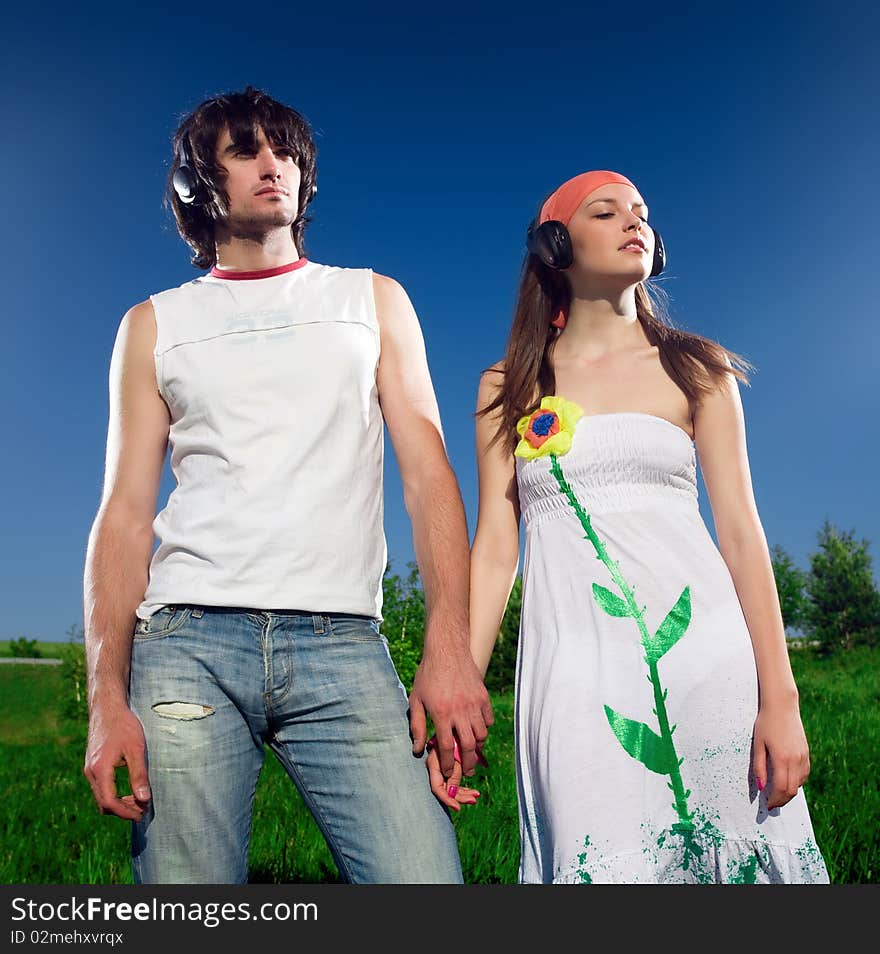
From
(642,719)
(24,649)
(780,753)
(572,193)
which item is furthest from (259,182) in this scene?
(24,649)

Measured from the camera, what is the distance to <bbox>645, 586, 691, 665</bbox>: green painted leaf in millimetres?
2822

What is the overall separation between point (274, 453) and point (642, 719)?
4.49 feet

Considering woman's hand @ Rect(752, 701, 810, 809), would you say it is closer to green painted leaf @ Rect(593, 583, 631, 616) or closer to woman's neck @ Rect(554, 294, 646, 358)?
green painted leaf @ Rect(593, 583, 631, 616)

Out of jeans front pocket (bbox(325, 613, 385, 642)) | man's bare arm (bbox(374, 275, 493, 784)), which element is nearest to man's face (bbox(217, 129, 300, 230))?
man's bare arm (bbox(374, 275, 493, 784))

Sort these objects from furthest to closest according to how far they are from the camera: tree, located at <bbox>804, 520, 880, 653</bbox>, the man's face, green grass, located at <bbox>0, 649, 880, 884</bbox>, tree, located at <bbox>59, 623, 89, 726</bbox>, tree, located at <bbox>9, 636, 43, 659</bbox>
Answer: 1. tree, located at <bbox>9, 636, 43, 659</bbox>
2. tree, located at <bbox>804, 520, 880, 653</bbox>
3. tree, located at <bbox>59, 623, 89, 726</bbox>
4. green grass, located at <bbox>0, 649, 880, 884</bbox>
5. the man's face

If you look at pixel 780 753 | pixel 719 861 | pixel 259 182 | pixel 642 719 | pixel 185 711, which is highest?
pixel 259 182

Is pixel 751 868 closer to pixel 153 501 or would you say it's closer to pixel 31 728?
pixel 153 501

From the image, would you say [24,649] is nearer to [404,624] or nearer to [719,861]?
[404,624]

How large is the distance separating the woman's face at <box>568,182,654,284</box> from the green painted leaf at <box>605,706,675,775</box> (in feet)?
5.25

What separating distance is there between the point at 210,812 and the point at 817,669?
1862 cm

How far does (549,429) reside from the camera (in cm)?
317

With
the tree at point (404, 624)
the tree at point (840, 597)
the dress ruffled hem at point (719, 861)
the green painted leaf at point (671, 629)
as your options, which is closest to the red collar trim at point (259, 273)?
the green painted leaf at point (671, 629)

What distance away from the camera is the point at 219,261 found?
10.3 feet

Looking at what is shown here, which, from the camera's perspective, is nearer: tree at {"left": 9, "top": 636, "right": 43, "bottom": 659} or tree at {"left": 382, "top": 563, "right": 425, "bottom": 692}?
tree at {"left": 382, "top": 563, "right": 425, "bottom": 692}
